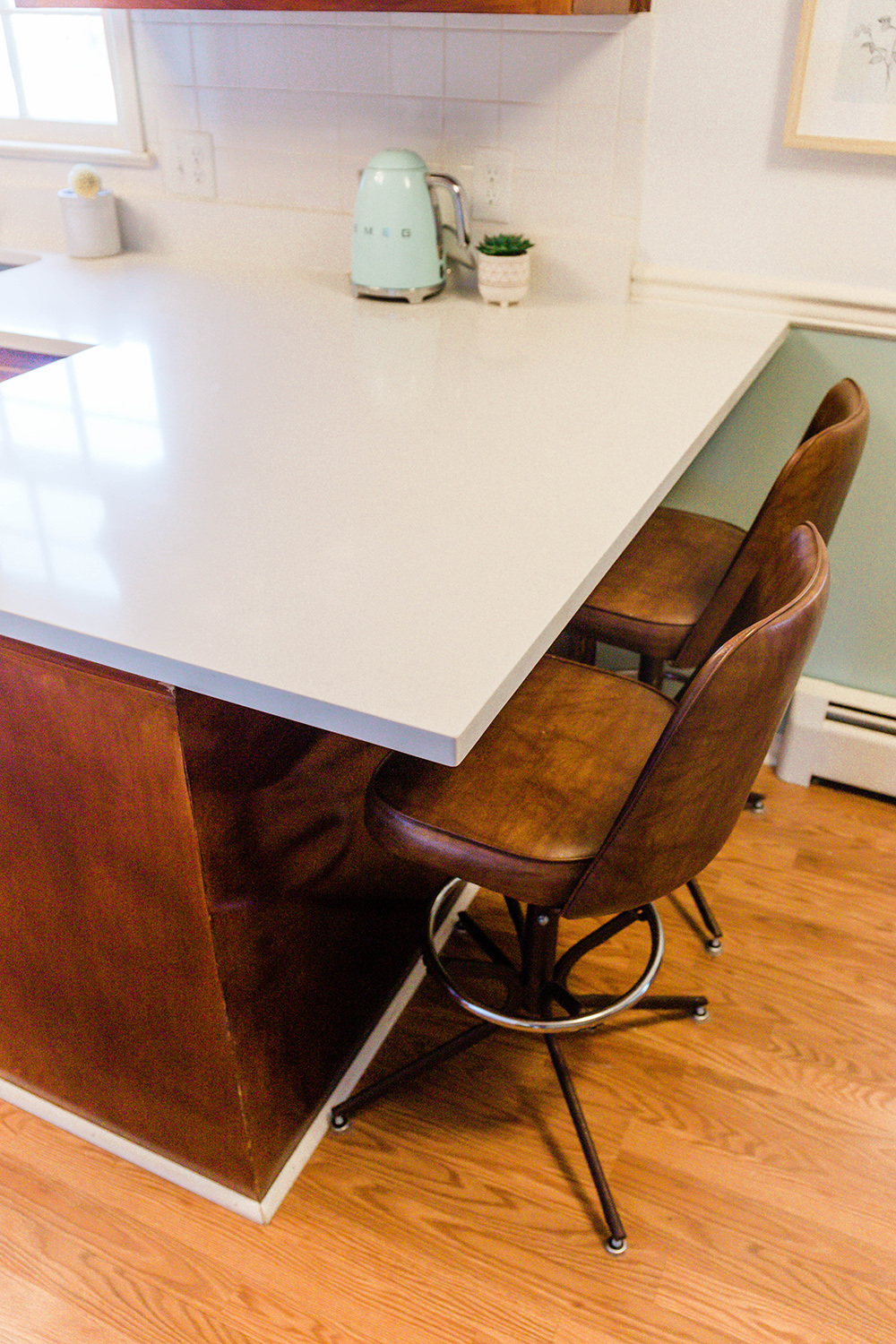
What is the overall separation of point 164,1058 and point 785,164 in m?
1.61

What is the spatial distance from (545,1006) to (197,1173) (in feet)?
1.63

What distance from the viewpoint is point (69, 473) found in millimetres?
1180

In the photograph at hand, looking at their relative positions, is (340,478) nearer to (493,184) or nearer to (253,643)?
(253,643)

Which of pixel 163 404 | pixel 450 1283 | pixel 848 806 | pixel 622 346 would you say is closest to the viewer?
pixel 450 1283

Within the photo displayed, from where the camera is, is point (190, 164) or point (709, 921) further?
point (190, 164)

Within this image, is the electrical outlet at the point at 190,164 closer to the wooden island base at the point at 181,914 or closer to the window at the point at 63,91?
the window at the point at 63,91

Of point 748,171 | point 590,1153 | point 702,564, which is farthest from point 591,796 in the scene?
point 748,171

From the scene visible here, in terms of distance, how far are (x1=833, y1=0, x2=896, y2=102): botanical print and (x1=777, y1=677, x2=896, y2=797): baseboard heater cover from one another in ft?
3.27

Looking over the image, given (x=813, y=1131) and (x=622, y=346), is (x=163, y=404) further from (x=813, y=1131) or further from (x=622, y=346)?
(x=813, y=1131)

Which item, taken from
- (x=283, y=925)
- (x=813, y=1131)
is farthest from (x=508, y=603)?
(x=813, y=1131)

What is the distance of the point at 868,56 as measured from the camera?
1.56 m

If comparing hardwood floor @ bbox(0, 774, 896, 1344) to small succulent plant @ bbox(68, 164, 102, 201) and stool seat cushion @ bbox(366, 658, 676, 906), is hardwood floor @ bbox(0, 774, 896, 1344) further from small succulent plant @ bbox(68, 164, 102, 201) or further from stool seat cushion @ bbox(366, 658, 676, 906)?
small succulent plant @ bbox(68, 164, 102, 201)

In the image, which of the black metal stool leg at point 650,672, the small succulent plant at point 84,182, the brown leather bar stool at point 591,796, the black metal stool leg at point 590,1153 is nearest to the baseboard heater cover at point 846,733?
the black metal stool leg at point 650,672

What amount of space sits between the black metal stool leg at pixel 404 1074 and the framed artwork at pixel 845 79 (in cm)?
142
